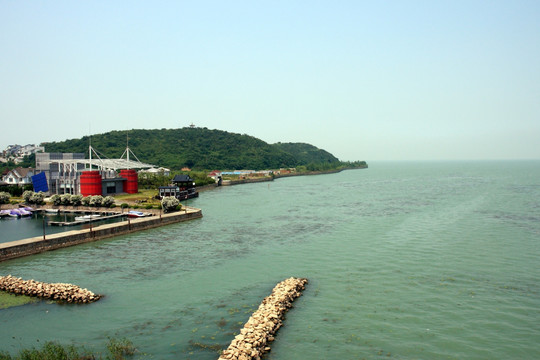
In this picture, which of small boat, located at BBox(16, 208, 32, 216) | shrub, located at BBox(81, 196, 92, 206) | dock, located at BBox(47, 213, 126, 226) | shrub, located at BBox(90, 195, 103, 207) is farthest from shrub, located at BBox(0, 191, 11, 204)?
dock, located at BBox(47, 213, 126, 226)

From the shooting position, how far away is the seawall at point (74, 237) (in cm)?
3244

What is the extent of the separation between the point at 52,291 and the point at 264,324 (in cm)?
1338

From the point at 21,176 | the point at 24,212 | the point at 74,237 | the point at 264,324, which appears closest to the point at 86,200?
the point at 24,212

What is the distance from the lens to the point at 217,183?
116 meters

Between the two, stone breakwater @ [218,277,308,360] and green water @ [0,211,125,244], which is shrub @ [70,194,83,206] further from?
stone breakwater @ [218,277,308,360]

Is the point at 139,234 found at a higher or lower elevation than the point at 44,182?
lower

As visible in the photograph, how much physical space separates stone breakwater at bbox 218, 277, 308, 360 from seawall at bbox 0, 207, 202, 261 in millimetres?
22849

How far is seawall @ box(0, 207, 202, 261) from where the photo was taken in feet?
106

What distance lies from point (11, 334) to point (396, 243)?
30623 millimetres

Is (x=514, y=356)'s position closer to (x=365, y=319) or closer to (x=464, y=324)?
(x=464, y=324)

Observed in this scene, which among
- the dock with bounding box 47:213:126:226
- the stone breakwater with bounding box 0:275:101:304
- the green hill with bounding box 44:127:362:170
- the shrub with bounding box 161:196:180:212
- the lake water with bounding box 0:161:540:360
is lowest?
the lake water with bounding box 0:161:540:360

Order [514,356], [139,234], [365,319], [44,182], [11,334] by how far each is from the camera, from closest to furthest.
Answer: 1. [514,356]
2. [11,334]
3. [365,319]
4. [139,234]
5. [44,182]

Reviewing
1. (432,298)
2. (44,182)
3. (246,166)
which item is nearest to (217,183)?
(44,182)

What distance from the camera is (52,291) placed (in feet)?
75.4
